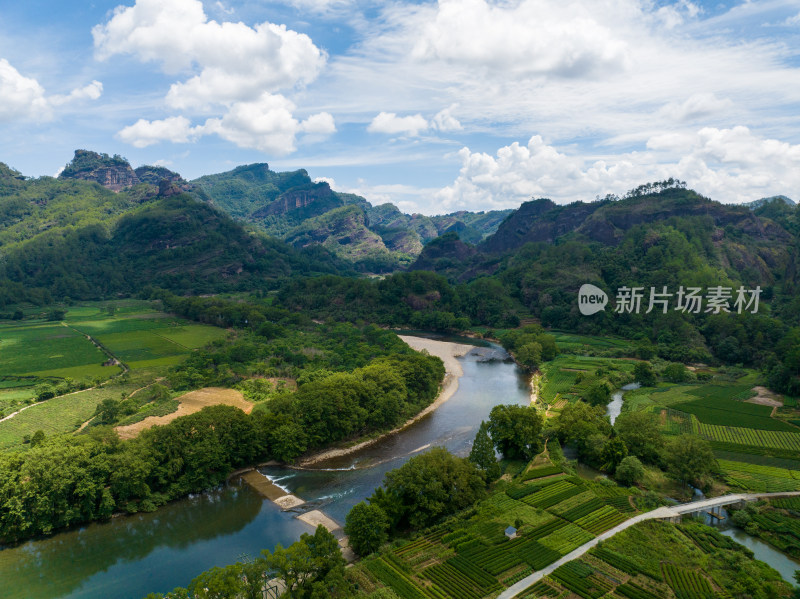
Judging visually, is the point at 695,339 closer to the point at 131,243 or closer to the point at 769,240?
the point at 769,240

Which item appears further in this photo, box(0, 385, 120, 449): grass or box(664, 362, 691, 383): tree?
box(664, 362, 691, 383): tree

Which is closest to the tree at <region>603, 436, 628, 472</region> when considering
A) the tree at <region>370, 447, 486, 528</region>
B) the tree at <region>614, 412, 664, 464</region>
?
the tree at <region>614, 412, 664, 464</region>

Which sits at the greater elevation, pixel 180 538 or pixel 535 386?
pixel 535 386

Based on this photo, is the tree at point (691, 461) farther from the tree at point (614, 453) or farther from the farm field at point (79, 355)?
the farm field at point (79, 355)

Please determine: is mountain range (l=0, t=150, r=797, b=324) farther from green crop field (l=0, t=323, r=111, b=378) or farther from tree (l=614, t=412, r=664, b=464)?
tree (l=614, t=412, r=664, b=464)

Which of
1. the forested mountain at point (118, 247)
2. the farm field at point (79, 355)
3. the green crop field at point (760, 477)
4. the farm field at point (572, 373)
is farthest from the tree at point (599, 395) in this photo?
the forested mountain at point (118, 247)

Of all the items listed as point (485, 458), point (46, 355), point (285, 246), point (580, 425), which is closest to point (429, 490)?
point (485, 458)

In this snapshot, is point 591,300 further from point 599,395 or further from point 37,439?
point 37,439
